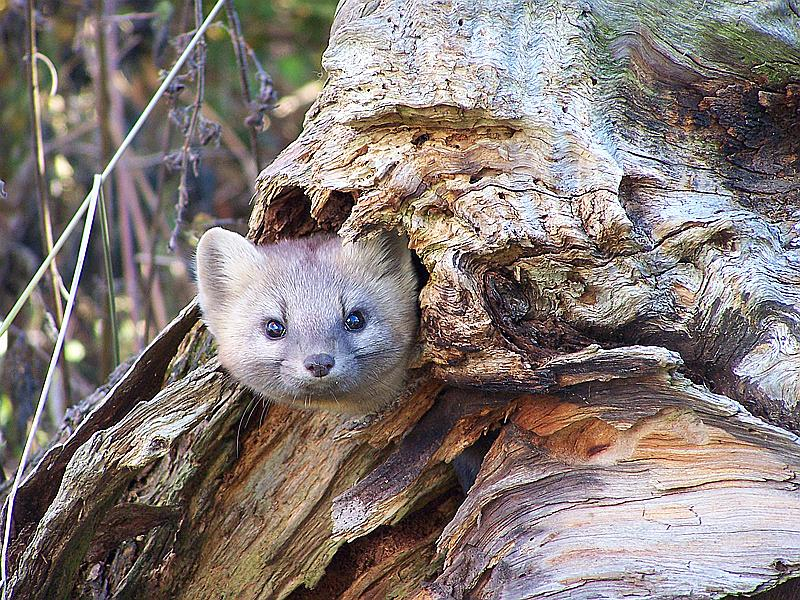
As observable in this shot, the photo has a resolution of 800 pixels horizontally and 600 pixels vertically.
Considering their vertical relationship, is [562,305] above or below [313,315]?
above

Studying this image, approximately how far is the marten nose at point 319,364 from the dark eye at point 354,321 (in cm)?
25

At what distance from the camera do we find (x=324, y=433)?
3.47m

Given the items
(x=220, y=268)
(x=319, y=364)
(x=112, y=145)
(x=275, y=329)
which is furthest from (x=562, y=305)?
(x=112, y=145)

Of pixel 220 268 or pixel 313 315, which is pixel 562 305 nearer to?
pixel 313 315

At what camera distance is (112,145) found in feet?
17.7

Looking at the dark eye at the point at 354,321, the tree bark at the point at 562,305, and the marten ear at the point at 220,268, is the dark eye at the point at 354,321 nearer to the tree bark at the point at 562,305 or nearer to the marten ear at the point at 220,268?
the tree bark at the point at 562,305

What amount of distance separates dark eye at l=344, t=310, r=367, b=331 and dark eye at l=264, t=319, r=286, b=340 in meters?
0.24

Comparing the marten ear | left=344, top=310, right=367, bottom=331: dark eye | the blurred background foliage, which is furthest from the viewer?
the blurred background foliage

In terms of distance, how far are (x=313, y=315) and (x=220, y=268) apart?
518 millimetres

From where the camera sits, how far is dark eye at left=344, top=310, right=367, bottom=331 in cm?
334

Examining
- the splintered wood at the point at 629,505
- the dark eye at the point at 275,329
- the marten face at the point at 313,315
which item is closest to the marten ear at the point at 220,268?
the marten face at the point at 313,315

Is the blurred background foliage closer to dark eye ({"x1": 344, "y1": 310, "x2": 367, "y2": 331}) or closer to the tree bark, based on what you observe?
dark eye ({"x1": 344, "y1": 310, "x2": 367, "y2": 331})

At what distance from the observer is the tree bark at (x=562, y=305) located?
2.61 meters

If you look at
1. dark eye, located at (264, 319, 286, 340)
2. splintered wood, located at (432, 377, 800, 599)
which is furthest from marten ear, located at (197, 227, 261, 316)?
splintered wood, located at (432, 377, 800, 599)
